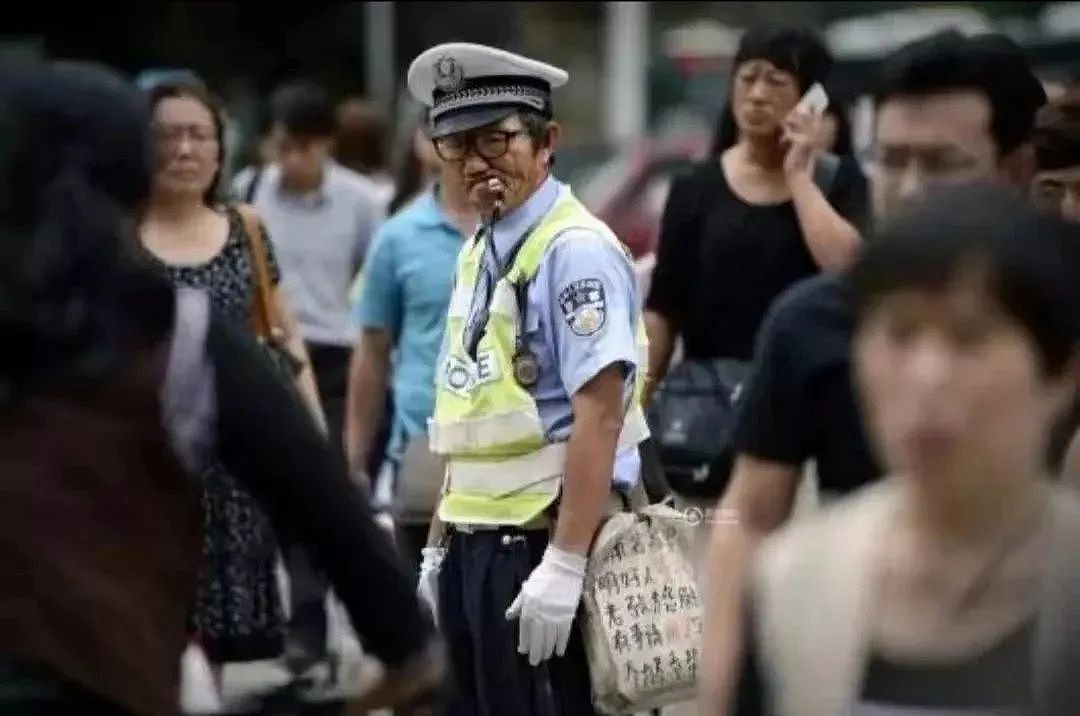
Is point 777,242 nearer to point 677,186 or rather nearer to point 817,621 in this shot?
point 677,186

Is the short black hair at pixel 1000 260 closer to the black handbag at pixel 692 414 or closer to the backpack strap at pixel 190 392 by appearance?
the backpack strap at pixel 190 392

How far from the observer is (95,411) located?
111 inches

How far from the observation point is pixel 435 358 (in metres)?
6.54

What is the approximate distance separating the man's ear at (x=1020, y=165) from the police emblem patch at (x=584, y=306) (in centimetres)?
103

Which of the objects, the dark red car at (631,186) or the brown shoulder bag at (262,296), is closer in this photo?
the brown shoulder bag at (262,296)

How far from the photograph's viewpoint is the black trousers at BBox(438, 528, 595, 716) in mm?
4754


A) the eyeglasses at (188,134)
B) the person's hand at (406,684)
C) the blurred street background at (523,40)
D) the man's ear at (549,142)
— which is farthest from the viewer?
the blurred street background at (523,40)

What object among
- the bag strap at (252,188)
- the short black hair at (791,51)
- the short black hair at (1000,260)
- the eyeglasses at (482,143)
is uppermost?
the short black hair at (791,51)

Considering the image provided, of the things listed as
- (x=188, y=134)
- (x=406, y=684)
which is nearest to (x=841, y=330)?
(x=406, y=684)

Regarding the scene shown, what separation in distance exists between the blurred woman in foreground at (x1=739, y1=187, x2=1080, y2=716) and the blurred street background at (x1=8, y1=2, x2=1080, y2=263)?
13.5 metres

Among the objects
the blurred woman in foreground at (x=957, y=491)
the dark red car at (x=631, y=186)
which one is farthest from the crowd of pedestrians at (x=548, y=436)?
the dark red car at (x=631, y=186)

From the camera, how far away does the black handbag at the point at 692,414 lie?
6.26 meters

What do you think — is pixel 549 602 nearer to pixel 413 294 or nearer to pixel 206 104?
pixel 413 294

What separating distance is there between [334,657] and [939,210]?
1.20m
